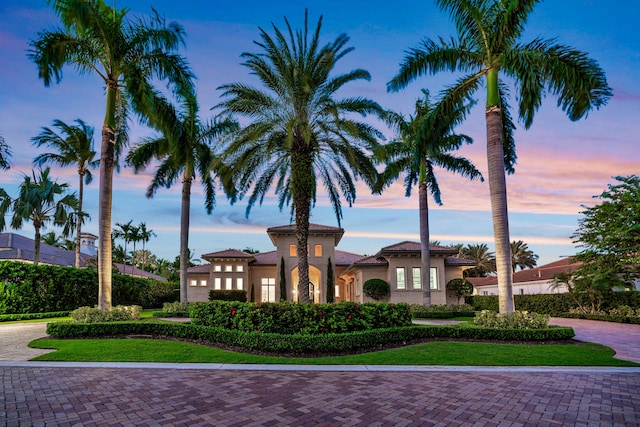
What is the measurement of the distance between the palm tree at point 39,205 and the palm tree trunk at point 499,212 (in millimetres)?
28671

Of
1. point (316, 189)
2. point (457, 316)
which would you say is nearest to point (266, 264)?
point (457, 316)

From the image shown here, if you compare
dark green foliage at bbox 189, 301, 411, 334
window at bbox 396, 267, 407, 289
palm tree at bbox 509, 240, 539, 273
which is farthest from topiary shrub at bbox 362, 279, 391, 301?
palm tree at bbox 509, 240, 539, 273

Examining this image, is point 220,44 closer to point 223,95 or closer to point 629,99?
point 223,95

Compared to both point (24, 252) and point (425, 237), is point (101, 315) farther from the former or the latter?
point (24, 252)

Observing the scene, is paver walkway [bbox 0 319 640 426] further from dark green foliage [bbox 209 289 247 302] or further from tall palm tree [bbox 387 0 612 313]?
dark green foliage [bbox 209 289 247 302]

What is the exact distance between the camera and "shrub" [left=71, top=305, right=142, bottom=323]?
1393 cm

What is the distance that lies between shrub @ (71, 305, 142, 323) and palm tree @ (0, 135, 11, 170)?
7462mm

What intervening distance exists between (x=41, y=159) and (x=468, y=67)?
30.3m

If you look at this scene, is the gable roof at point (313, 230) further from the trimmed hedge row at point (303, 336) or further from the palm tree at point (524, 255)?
the palm tree at point (524, 255)

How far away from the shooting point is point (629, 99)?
14797 millimetres

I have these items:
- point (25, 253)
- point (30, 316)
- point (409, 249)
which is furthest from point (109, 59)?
point (25, 253)

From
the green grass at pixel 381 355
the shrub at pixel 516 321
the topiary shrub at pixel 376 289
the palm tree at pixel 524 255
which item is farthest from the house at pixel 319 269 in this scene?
the palm tree at pixel 524 255

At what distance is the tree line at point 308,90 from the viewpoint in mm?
13680

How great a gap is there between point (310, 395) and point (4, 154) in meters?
17.6
